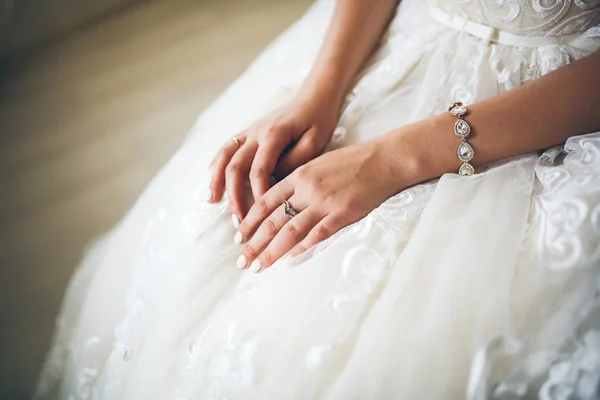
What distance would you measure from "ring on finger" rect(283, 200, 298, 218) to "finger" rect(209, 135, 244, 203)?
99 millimetres

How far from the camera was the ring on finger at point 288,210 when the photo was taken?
556 millimetres

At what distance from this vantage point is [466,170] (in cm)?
53

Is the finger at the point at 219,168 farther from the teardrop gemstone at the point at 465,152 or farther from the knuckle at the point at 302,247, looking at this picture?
the teardrop gemstone at the point at 465,152

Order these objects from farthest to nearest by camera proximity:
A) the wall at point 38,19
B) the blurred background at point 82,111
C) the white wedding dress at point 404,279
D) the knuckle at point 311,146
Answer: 1. the wall at point 38,19
2. the blurred background at point 82,111
3. the knuckle at point 311,146
4. the white wedding dress at point 404,279

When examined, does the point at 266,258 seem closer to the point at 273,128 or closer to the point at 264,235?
the point at 264,235

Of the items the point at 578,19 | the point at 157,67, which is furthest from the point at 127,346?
the point at 157,67

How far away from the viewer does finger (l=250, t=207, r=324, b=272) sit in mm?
526

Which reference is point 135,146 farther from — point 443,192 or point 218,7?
point 443,192

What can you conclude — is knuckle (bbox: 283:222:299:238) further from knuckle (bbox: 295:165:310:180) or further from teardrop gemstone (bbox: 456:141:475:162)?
teardrop gemstone (bbox: 456:141:475:162)

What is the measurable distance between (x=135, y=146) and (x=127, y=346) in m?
0.72

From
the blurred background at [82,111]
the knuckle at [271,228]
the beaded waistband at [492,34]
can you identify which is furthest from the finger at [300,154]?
the blurred background at [82,111]

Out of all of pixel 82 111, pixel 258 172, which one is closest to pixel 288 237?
pixel 258 172

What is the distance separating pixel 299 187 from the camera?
1.87 feet

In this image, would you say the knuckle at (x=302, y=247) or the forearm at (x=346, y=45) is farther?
the forearm at (x=346, y=45)
